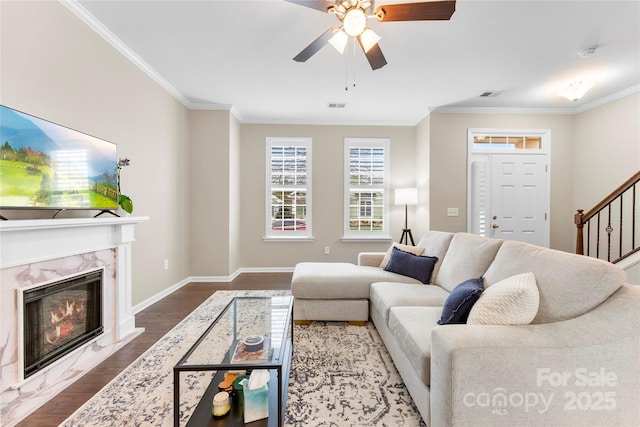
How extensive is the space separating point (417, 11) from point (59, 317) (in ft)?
10.5

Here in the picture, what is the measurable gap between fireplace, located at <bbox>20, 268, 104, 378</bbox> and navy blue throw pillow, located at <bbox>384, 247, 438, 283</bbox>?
8.86ft

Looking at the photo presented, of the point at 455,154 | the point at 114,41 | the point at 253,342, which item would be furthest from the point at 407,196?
the point at 114,41

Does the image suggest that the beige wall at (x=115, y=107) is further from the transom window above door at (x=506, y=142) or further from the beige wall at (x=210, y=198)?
the transom window above door at (x=506, y=142)

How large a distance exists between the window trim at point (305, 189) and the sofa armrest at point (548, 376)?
400cm

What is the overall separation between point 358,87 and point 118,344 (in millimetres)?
3853

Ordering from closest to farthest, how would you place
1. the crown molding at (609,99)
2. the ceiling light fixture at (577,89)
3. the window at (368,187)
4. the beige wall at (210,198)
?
1. the ceiling light fixture at (577,89)
2. the crown molding at (609,99)
3. the beige wall at (210,198)
4. the window at (368,187)

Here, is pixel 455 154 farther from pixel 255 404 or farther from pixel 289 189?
pixel 255 404

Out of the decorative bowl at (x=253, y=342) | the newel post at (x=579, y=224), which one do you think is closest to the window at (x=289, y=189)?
the decorative bowl at (x=253, y=342)

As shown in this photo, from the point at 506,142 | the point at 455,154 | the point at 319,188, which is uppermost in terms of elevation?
the point at 506,142

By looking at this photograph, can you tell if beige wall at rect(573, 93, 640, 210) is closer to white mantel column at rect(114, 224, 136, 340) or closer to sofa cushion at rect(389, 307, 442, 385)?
sofa cushion at rect(389, 307, 442, 385)

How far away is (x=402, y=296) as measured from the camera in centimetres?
222

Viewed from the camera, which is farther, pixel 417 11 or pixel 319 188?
pixel 319 188

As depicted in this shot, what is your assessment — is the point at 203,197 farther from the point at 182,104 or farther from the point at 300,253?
the point at 300,253

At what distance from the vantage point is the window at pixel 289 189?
510 cm
